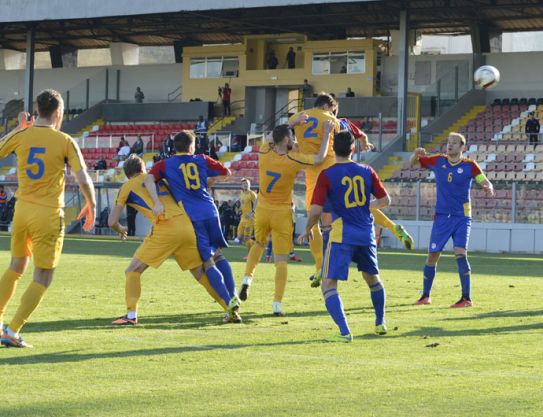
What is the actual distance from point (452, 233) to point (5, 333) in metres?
6.68

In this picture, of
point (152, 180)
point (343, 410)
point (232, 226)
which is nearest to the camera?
A: point (343, 410)

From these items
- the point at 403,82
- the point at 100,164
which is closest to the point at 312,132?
the point at 403,82

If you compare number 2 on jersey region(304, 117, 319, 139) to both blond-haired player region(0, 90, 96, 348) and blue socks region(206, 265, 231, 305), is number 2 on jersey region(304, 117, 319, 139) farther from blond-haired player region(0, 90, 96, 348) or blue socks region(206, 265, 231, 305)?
blond-haired player region(0, 90, 96, 348)

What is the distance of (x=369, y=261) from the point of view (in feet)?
35.3

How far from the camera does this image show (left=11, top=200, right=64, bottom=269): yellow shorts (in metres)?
9.70

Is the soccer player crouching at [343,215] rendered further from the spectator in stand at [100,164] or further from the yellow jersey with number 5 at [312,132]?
the spectator in stand at [100,164]

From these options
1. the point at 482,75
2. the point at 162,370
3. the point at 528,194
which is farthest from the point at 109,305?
the point at 528,194

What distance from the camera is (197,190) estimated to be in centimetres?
1196

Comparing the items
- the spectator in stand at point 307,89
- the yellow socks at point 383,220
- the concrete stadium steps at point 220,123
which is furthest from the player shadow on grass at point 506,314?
the spectator in stand at point 307,89

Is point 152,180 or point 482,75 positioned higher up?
point 482,75

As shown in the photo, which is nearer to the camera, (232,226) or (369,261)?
(369,261)

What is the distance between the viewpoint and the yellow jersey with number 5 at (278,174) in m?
13.0

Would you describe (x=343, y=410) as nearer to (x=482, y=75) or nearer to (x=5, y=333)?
(x=5, y=333)

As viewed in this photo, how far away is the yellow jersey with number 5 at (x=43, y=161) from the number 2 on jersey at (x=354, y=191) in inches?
96.1
